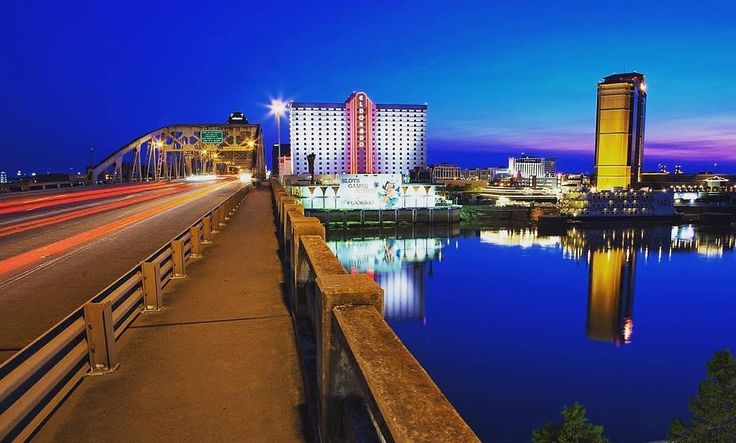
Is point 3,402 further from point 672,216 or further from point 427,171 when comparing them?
point 427,171

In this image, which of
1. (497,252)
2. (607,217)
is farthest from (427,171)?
(497,252)

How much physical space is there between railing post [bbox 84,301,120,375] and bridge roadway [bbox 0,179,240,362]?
1.11 metres

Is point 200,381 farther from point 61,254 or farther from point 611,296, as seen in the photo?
point 611,296

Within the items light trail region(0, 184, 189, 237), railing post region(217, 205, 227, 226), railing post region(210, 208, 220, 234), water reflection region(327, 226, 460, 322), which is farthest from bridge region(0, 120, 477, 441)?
water reflection region(327, 226, 460, 322)

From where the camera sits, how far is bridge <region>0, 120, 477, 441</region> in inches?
112

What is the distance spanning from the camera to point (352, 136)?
544 ft

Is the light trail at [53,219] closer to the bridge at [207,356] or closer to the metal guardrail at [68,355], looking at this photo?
the bridge at [207,356]

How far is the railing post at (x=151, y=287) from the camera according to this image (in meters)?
7.63

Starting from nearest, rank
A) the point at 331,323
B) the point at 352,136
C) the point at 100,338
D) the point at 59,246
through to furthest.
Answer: the point at 331,323
the point at 100,338
the point at 59,246
the point at 352,136

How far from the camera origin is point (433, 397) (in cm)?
229

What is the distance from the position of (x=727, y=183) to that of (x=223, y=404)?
204 metres

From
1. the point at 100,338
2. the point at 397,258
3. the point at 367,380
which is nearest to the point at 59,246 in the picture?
the point at 100,338

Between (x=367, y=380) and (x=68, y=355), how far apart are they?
12.5 ft

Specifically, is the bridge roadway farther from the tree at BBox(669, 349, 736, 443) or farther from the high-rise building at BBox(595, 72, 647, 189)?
the high-rise building at BBox(595, 72, 647, 189)
